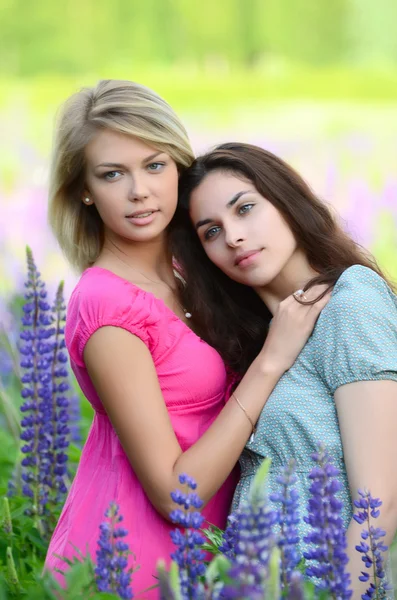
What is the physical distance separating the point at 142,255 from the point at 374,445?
99 centimetres

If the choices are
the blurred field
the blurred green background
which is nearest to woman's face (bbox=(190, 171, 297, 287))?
the blurred field

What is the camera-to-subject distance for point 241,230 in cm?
277

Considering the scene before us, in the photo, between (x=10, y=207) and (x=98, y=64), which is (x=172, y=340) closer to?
(x=10, y=207)

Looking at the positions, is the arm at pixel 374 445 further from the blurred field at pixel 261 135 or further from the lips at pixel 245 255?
the blurred field at pixel 261 135

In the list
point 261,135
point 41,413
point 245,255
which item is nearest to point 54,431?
point 41,413

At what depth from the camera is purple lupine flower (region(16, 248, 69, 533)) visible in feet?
10.1

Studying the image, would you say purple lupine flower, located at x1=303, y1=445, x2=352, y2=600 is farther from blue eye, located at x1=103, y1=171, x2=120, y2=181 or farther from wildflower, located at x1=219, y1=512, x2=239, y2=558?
blue eye, located at x1=103, y1=171, x2=120, y2=181

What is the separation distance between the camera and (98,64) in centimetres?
883

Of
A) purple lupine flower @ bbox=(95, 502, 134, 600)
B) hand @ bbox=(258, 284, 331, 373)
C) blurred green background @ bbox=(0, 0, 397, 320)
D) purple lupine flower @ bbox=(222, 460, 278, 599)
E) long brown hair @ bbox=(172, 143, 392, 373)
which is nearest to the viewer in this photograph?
purple lupine flower @ bbox=(222, 460, 278, 599)

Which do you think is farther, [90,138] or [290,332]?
[90,138]

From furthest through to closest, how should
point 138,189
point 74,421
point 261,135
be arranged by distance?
1. point 261,135
2. point 74,421
3. point 138,189

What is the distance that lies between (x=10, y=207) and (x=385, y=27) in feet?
12.7

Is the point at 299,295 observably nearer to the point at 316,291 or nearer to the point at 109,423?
the point at 316,291

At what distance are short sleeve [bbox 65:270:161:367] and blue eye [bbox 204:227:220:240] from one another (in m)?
0.28
